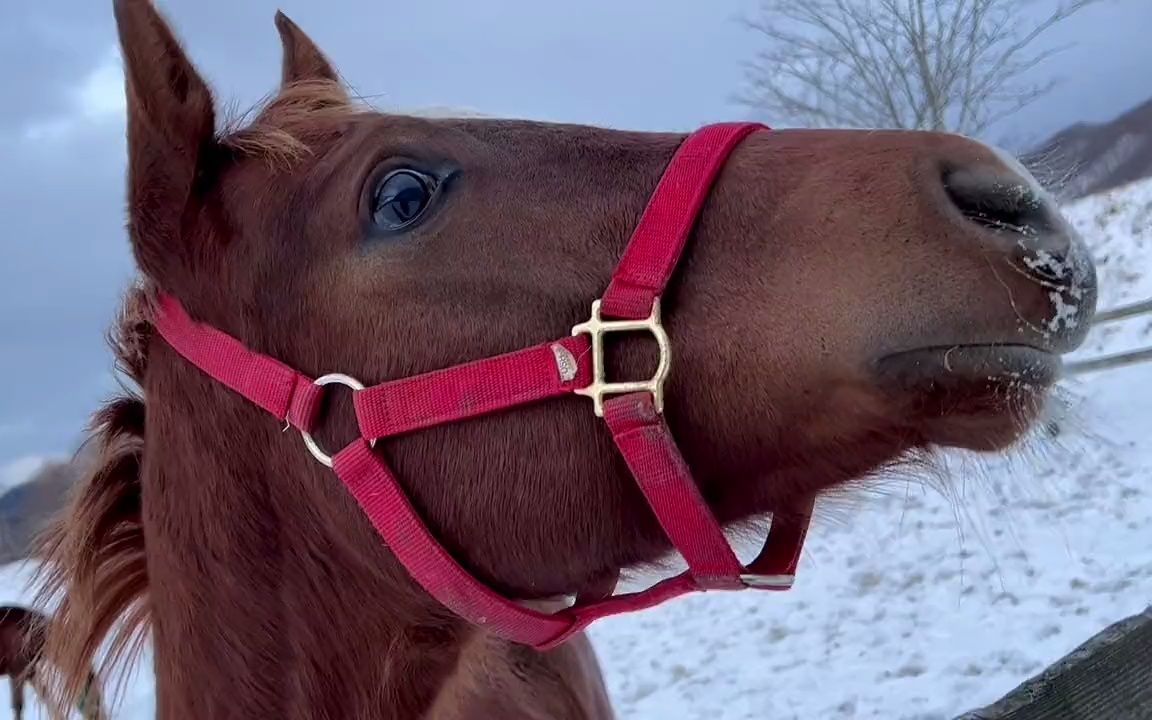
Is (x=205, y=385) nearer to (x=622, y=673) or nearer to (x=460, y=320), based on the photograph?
(x=460, y=320)

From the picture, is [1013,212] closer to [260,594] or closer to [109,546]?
[260,594]

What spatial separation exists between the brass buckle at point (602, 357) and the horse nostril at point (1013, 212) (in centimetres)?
48

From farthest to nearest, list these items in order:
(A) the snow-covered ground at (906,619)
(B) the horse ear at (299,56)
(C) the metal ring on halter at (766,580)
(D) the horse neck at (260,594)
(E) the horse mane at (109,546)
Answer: (A) the snow-covered ground at (906,619) < (B) the horse ear at (299,56) < (E) the horse mane at (109,546) < (D) the horse neck at (260,594) < (C) the metal ring on halter at (766,580)

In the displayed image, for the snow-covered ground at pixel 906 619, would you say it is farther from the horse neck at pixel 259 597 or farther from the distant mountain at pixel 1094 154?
the horse neck at pixel 259 597

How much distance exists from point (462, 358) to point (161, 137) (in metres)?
0.78

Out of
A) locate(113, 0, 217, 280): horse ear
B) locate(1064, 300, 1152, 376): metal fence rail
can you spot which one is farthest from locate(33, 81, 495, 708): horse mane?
locate(1064, 300, 1152, 376): metal fence rail

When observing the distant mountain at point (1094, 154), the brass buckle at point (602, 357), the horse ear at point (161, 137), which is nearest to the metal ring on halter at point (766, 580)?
the brass buckle at point (602, 357)

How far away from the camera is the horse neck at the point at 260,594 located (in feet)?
6.26

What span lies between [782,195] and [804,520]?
57 centimetres

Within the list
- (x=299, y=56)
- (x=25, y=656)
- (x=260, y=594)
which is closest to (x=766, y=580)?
(x=260, y=594)

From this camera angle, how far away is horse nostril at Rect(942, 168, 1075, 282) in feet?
4.30

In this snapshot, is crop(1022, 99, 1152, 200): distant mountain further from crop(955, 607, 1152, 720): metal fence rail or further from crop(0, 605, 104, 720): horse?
crop(0, 605, 104, 720): horse

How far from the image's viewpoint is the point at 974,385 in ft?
4.30

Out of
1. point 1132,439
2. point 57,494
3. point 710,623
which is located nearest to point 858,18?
point 1132,439
